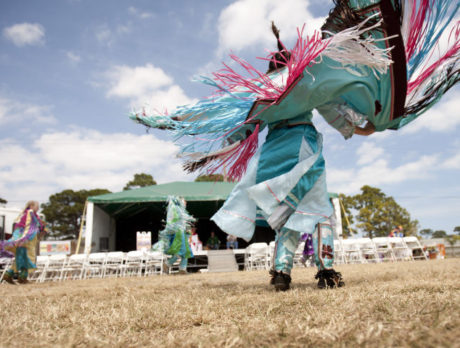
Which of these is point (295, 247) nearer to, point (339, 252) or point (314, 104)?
point (314, 104)

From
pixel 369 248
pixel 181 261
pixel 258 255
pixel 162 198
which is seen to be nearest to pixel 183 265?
pixel 181 261

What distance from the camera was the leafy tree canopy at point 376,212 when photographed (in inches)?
928

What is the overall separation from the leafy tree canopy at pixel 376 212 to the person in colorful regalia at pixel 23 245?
837 inches

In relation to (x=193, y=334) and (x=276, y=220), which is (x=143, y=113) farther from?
(x=193, y=334)

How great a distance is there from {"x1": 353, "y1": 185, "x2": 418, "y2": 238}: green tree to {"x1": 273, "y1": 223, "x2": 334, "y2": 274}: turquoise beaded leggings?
74.1 feet

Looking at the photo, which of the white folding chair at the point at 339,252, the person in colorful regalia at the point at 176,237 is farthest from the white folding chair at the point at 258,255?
the white folding chair at the point at 339,252

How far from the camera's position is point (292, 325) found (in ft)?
3.79

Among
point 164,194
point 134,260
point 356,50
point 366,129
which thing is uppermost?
point 164,194

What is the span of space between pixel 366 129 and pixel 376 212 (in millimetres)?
22501

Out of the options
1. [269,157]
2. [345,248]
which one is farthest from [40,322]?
[345,248]

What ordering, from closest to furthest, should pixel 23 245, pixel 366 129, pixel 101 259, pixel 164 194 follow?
pixel 366 129 < pixel 23 245 < pixel 101 259 < pixel 164 194

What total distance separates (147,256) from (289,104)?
7.93 meters

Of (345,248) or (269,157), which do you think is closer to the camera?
(269,157)

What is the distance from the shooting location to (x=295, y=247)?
2711 mm
